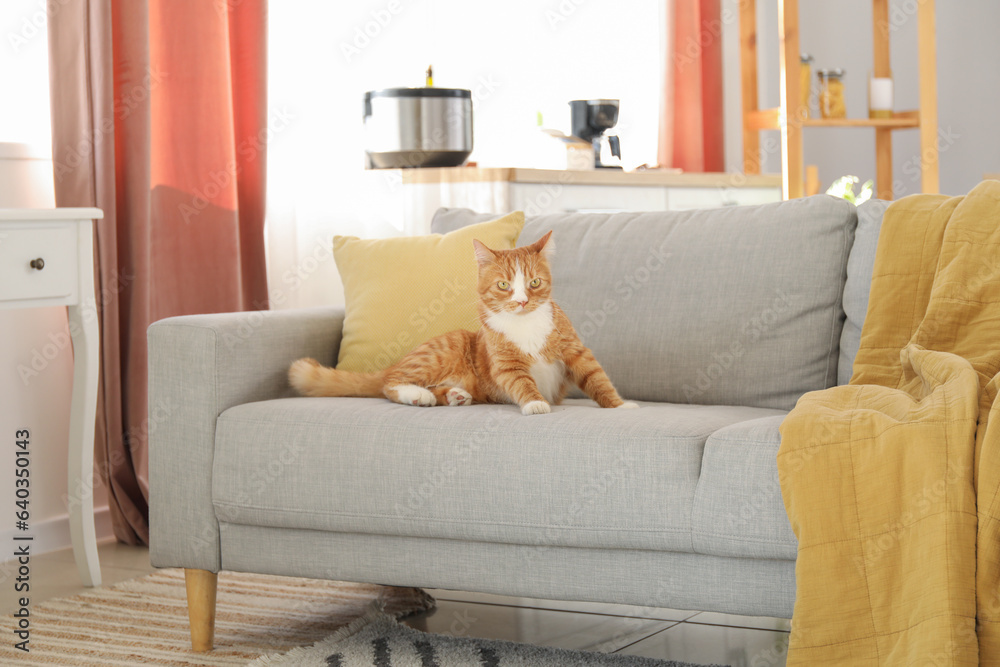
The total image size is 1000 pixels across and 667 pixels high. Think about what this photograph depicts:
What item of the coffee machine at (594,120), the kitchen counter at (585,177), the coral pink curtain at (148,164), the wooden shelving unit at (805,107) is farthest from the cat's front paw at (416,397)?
the wooden shelving unit at (805,107)

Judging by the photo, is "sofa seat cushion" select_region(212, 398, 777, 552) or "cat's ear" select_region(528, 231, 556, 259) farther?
"cat's ear" select_region(528, 231, 556, 259)

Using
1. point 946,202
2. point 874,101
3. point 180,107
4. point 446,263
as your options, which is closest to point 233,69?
point 180,107

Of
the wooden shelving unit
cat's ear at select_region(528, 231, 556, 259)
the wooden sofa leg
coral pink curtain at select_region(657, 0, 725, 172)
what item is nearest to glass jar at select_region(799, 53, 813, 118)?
the wooden shelving unit

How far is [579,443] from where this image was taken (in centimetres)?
171

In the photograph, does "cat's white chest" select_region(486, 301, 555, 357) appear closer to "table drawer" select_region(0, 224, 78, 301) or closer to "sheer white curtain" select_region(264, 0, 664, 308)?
"table drawer" select_region(0, 224, 78, 301)

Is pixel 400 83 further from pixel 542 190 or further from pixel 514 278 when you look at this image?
pixel 514 278

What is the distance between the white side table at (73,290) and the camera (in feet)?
7.51

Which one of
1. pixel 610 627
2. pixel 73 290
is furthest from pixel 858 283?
pixel 73 290

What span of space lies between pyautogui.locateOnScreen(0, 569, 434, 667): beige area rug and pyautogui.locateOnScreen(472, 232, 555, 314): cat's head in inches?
28.2

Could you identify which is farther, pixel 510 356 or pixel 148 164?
pixel 148 164

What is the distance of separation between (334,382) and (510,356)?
14.7 inches

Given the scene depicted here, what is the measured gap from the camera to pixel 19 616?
2.30 metres

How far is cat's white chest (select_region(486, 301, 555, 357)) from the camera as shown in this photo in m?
2.00

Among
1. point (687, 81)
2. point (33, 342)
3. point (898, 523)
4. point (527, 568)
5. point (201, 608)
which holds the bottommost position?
point (201, 608)
